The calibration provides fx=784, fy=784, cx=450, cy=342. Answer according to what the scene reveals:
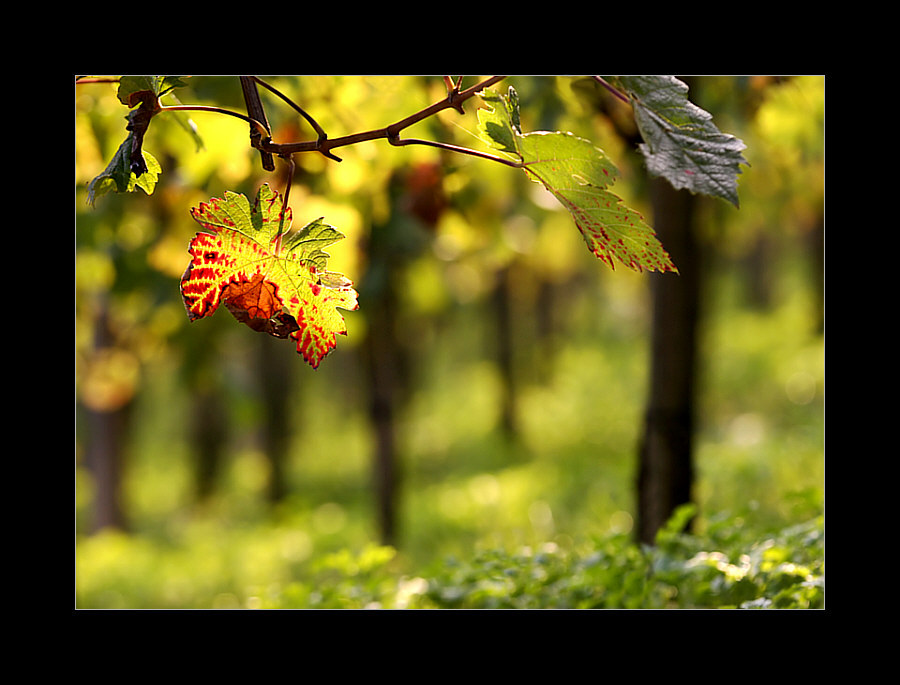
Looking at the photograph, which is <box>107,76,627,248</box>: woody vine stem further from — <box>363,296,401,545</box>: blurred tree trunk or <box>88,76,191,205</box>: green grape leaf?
<box>363,296,401,545</box>: blurred tree trunk

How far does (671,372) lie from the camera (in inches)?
99.4

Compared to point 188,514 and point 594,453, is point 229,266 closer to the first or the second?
point 594,453

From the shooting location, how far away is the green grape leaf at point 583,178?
1.16 m

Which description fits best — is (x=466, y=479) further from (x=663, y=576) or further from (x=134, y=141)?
(x=134, y=141)

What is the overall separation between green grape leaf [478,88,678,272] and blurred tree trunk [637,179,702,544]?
4.58 feet

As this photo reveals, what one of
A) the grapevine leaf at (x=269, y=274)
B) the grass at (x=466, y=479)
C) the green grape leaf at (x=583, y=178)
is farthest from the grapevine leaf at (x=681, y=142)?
the grass at (x=466, y=479)

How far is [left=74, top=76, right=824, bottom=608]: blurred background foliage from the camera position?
2725 millimetres

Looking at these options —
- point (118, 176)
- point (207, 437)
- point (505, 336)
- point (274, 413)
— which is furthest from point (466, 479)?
point (118, 176)

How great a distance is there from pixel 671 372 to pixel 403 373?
10111 mm

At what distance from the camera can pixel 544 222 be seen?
512 centimetres

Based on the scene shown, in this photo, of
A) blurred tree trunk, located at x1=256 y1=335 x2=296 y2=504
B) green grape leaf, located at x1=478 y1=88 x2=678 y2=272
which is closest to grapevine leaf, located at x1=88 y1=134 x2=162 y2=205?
green grape leaf, located at x1=478 y1=88 x2=678 y2=272

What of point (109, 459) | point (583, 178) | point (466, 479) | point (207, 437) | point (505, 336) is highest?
point (505, 336)

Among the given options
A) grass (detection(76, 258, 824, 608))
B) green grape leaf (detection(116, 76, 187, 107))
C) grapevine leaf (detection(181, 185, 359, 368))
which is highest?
green grape leaf (detection(116, 76, 187, 107))

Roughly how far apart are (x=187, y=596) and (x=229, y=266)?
20.1 ft
